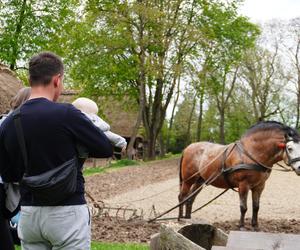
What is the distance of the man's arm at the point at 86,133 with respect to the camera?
374 cm

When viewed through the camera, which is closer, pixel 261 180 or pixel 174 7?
pixel 261 180

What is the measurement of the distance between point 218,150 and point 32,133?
302 inches

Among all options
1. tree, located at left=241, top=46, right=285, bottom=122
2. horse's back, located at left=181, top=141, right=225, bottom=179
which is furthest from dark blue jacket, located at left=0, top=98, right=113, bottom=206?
tree, located at left=241, top=46, right=285, bottom=122

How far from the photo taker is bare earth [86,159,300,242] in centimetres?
994

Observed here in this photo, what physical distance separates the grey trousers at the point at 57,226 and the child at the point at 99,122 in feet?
2.41

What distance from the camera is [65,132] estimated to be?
12.2 feet

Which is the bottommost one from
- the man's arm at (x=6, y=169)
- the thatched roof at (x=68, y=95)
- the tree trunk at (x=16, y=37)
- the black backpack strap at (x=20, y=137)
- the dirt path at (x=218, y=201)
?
the dirt path at (x=218, y=201)

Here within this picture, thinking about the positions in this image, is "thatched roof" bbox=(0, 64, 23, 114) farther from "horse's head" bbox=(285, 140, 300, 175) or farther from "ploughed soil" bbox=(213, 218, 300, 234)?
"horse's head" bbox=(285, 140, 300, 175)

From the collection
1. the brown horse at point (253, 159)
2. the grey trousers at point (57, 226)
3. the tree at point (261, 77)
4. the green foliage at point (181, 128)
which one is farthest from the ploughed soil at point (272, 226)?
the green foliage at point (181, 128)

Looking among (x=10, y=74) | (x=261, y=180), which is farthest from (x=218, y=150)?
(x=10, y=74)

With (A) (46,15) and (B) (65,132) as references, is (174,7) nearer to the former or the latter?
(A) (46,15)

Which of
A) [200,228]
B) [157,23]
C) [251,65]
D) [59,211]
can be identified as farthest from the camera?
[251,65]

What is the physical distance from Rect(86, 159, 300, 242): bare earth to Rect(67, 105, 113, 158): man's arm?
5389 millimetres

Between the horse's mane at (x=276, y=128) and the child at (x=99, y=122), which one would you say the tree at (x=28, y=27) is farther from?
the child at (x=99, y=122)
